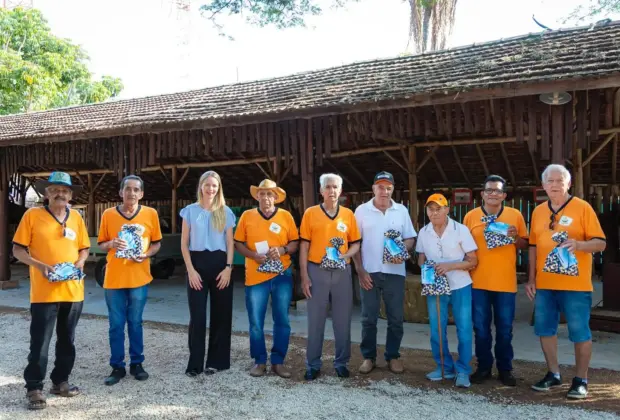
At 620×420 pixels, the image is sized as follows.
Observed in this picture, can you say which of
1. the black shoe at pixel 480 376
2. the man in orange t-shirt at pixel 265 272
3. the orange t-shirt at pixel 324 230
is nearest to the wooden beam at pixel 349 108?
the orange t-shirt at pixel 324 230

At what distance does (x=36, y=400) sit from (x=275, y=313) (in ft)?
6.52

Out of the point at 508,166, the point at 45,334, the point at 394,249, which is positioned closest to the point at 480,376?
the point at 394,249

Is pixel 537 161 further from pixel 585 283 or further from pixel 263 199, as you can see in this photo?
pixel 263 199

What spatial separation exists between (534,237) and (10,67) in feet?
71.3

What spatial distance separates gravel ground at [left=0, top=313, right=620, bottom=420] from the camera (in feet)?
12.0

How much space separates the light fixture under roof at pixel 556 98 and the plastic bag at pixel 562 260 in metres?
2.59

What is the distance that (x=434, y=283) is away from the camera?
4270mm

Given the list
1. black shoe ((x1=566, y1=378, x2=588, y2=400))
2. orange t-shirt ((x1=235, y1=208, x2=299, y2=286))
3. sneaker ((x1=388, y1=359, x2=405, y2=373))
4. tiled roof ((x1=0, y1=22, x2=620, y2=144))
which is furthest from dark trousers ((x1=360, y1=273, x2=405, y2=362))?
tiled roof ((x1=0, y1=22, x2=620, y2=144))

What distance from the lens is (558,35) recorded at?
7.84m

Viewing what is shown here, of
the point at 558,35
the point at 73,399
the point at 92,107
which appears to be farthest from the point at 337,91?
the point at 92,107

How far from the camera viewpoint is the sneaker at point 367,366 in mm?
4562

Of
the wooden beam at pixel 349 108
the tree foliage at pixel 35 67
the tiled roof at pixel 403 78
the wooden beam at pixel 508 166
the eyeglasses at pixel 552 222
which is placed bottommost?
the eyeglasses at pixel 552 222

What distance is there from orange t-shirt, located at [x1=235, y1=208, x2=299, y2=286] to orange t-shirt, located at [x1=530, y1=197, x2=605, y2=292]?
212 centimetres

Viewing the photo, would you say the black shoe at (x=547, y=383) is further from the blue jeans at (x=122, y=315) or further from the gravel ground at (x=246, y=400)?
the blue jeans at (x=122, y=315)
